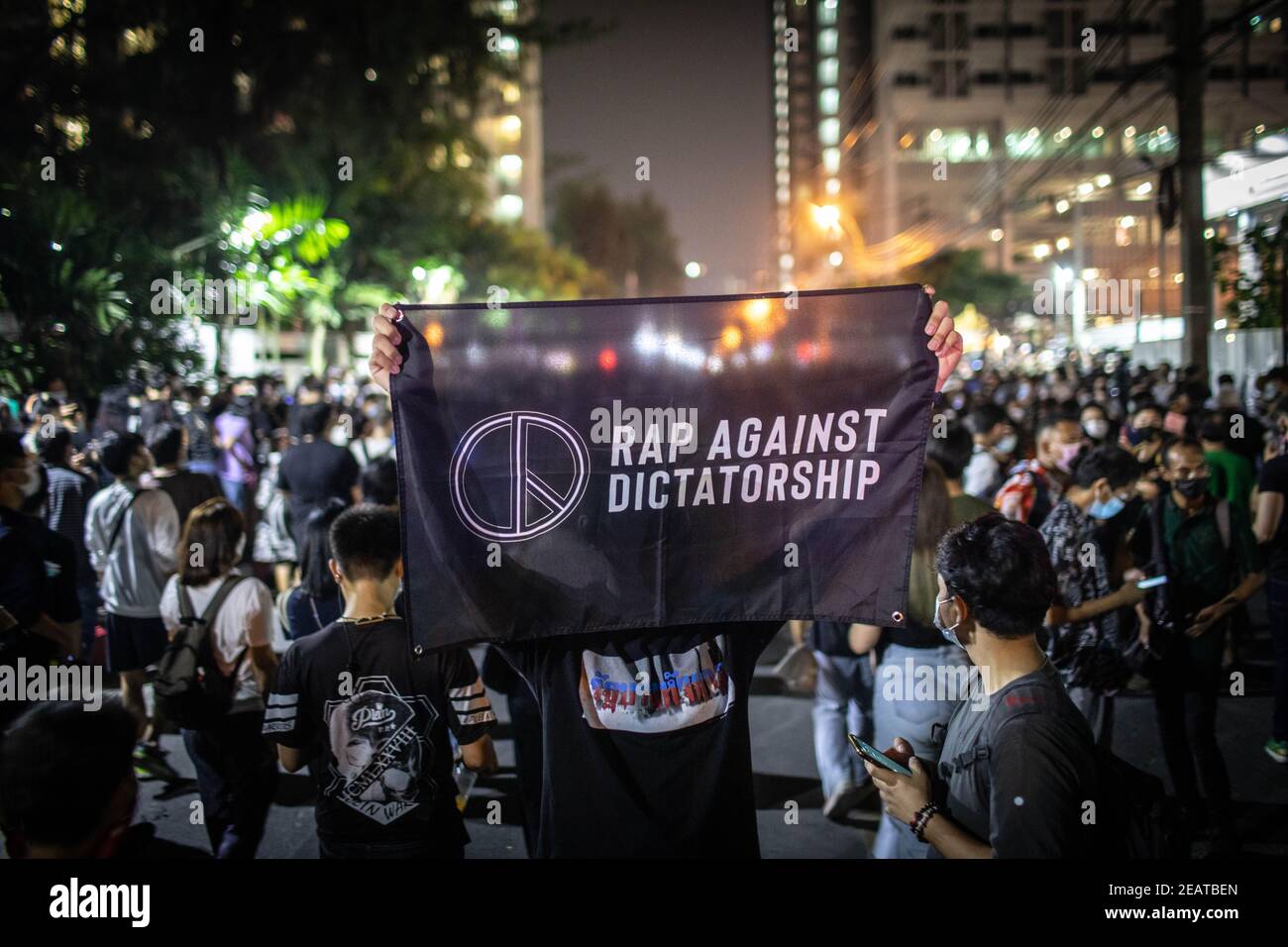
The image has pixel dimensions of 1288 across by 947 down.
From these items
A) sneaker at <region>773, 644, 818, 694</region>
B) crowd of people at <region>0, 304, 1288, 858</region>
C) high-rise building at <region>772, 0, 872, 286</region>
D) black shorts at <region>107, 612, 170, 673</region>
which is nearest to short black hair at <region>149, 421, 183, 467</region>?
crowd of people at <region>0, 304, 1288, 858</region>

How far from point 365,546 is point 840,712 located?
296 centimetres

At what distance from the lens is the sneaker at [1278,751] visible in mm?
5578

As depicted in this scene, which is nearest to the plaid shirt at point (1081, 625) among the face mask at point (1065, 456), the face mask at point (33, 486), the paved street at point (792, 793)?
the paved street at point (792, 793)

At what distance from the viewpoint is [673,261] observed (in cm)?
10500

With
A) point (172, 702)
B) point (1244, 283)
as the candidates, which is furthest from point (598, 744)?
point (1244, 283)

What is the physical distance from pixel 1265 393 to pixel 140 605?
11.5 m

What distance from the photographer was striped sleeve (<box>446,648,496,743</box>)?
122 inches

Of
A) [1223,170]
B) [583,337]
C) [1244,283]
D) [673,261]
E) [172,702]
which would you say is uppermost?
[673,261]

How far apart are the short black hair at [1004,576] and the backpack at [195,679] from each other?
3152 millimetres

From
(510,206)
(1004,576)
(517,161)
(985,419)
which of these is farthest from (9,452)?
(517,161)

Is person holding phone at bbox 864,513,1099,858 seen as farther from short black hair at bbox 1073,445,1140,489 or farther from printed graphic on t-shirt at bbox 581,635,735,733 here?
short black hair at bbox 1073,445,1140,489

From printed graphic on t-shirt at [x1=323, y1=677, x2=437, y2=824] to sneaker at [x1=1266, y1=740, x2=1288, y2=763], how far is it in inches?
199
